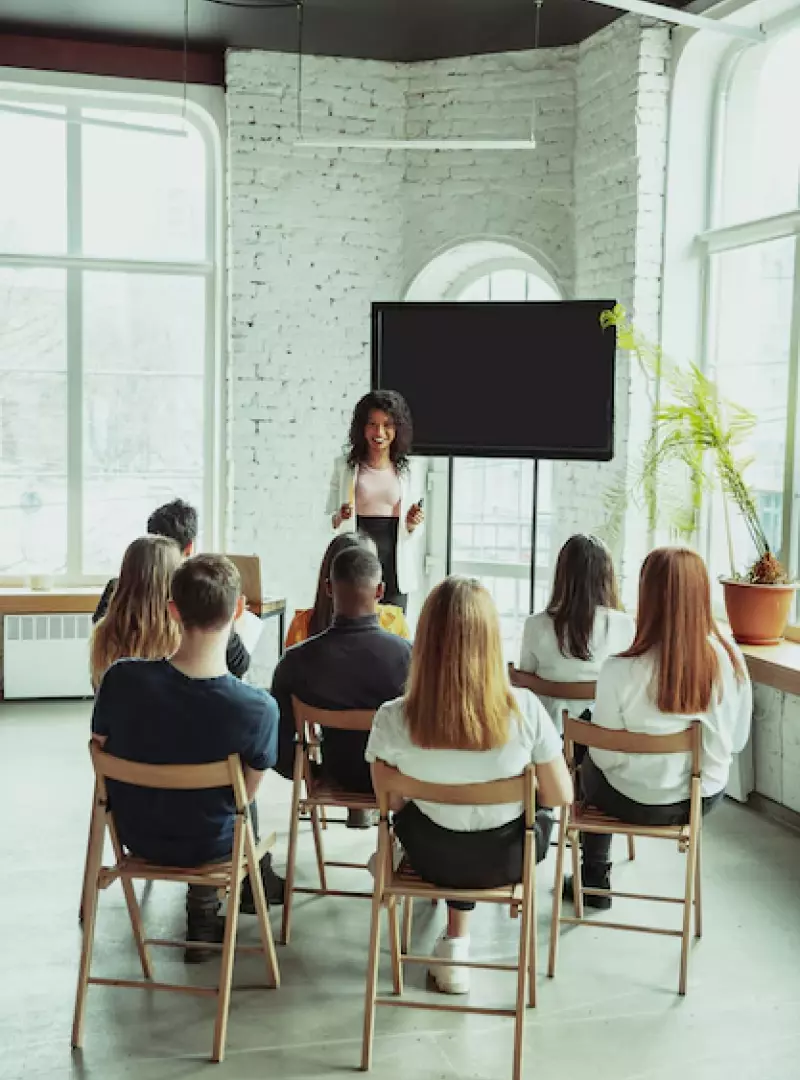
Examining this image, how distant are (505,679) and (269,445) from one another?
425 cm

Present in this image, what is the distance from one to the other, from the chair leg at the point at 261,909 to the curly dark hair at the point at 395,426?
8.84 feet

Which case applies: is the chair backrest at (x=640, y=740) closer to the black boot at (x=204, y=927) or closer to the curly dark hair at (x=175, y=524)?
the black boot at (x=204, y=927)

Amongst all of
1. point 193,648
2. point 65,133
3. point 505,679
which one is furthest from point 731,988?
point 65,133

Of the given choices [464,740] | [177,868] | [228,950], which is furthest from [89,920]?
[464,740]

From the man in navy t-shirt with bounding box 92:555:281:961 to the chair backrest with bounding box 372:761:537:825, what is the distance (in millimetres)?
362

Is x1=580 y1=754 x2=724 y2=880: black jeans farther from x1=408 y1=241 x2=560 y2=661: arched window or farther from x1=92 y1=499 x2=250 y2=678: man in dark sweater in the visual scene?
x1=408 y1=241 x2=560 y2=661: arched window

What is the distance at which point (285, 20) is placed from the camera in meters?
6.35

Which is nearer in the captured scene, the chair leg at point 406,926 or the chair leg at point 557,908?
the chair leg at point 557,908

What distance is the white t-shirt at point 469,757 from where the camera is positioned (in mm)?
3018

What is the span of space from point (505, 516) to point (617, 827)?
3.90m

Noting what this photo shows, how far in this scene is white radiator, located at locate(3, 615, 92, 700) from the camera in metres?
6.90

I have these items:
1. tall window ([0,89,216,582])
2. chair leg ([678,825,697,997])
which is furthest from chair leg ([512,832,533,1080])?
tall window ([0,89,216,582])

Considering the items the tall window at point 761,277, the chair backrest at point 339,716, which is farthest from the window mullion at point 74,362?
the chair backrest at point 339,716

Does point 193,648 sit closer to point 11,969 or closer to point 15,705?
point 11,969
